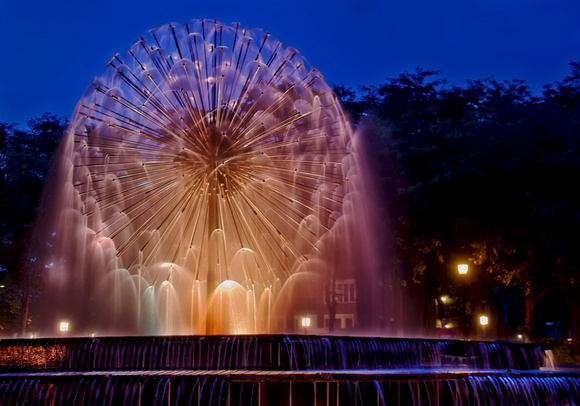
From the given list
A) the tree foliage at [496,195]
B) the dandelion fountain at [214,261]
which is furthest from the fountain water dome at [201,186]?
the tree foliage at [496,195]

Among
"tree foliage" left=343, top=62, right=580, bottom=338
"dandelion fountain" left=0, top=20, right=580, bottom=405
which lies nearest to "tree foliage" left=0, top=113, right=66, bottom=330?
"dandelion fountain" left=0, top=20, right=580, bottom=405

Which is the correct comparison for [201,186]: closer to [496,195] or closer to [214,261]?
[214,261]

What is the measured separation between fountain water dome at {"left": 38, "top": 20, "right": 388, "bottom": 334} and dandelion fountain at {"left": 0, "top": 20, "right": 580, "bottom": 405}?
68mm

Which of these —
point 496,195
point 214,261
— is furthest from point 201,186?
point 496,195

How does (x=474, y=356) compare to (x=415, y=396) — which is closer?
(x=415, y=396)

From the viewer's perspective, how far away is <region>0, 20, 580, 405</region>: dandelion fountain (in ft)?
48.5

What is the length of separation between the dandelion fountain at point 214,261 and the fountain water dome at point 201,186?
68 mm

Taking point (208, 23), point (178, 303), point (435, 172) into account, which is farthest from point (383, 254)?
point (208, 23)

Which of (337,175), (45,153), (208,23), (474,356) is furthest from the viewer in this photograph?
(45,153)

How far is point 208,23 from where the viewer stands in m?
22.2

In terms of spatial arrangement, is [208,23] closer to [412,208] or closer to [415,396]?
[415,396]

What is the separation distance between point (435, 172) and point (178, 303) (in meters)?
14.0

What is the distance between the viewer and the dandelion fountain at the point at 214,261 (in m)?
Answer: 14.8

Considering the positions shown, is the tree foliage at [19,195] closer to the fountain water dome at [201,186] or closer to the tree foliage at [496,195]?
the fountain water dome at [201,186]
